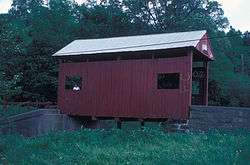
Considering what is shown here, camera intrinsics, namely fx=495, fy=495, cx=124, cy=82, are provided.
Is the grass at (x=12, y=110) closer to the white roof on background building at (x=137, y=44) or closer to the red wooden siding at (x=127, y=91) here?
the red wooden siding at (x=127, y=91)

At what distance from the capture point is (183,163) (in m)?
13.2

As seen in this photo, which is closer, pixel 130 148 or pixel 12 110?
pixel 130 148

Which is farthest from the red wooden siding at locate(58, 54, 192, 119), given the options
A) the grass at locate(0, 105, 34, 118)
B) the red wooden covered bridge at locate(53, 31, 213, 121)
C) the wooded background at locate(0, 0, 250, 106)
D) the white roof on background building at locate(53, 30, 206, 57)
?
the wooded background at locate(0, 0, 250, 106)

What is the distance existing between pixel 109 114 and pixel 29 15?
110ft

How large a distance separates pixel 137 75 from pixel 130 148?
665cm

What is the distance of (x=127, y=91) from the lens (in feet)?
73.0

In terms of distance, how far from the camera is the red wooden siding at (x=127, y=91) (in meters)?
20.4

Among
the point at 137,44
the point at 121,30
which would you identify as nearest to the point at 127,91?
the point at 137,44

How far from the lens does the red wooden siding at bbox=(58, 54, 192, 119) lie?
20.4m

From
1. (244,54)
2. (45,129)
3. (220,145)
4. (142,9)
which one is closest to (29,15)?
(142,9)

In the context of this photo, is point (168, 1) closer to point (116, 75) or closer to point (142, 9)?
point (142, 9)

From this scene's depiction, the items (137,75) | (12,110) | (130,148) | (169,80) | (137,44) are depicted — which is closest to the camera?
(130,148)

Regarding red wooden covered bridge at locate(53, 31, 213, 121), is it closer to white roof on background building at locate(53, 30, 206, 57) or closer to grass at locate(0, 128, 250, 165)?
white roof on background building at locate(53, 30, 206, 57)

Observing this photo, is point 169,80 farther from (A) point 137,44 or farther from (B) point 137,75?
(A) point 137,44
